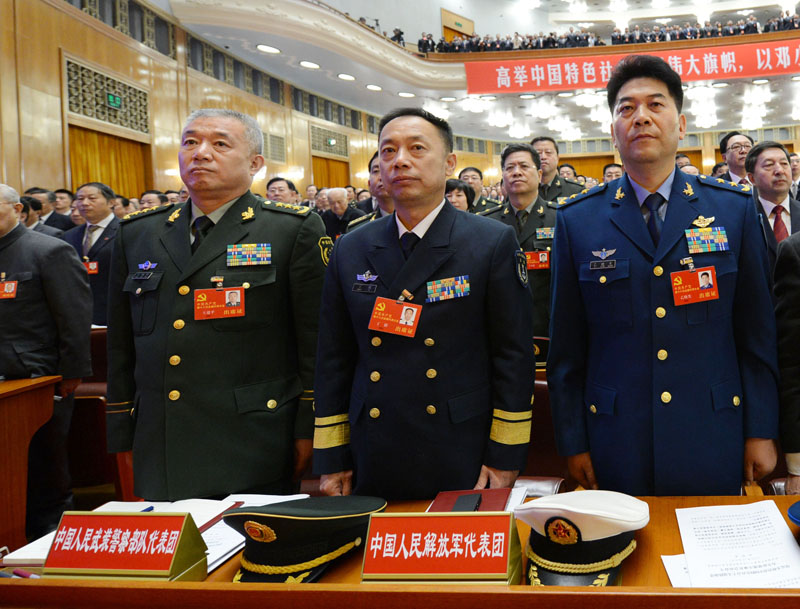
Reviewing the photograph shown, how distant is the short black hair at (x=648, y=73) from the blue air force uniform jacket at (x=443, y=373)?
39cm

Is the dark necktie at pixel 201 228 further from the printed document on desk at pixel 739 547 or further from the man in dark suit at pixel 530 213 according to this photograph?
the man in dark suit at pixel 530 213

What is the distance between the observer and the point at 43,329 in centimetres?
275

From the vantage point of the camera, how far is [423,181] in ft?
4.66

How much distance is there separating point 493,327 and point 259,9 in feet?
27.4

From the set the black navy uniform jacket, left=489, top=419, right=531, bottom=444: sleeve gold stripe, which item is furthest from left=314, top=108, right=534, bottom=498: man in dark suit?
the black navy uniform jacket

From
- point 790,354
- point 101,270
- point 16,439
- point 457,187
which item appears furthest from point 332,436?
point 101,270

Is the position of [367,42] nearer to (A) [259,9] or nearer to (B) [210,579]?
(A) [259,9]

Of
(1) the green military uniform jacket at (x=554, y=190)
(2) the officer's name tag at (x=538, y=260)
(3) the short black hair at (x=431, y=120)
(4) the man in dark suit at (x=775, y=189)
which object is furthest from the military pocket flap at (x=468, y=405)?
(1) the green military uniform jacket at (x=554, y=190)

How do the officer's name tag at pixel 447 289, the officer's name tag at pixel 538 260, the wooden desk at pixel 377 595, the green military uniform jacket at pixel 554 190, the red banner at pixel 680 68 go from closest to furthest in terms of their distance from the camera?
1. the wooden desk at pixel 377 595
2. the officer's name tag at pixel 447 289
3. the officer's name tag at pixel 538 260
4. the green military uniform jacket at pixel 554 190
5. the red banner at pixel 680 68

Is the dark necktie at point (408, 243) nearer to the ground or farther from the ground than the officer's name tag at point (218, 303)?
farther from the ground

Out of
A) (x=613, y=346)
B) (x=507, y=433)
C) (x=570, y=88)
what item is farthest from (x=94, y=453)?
(x=570, y=88)

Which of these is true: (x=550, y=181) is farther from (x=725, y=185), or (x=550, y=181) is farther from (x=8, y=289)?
(x=8, y=289)

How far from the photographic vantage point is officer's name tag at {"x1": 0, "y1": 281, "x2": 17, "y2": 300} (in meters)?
2.71

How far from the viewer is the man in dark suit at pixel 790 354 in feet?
4.45
